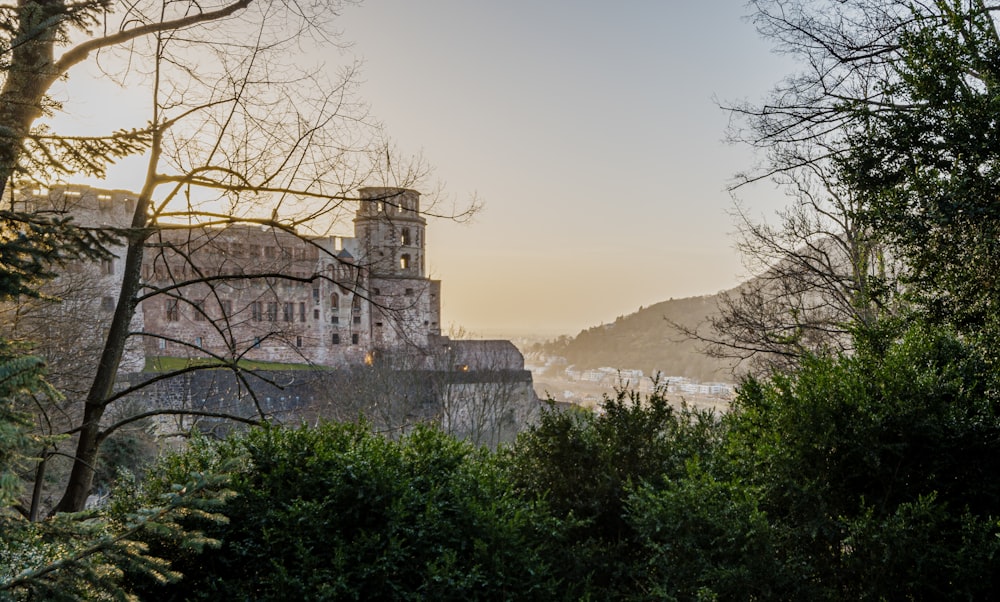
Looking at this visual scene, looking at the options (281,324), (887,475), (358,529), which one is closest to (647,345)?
(281,324)

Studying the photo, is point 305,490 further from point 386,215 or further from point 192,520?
point 386,215

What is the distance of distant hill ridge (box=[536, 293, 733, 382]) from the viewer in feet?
97.1

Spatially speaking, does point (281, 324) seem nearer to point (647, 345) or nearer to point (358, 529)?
point (647, 345)

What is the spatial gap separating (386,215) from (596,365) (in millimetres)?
38690

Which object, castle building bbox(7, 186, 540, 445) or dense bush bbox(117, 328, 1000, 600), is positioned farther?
castle building bbox(7, 186, 540, 445)

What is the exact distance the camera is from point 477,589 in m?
3.72

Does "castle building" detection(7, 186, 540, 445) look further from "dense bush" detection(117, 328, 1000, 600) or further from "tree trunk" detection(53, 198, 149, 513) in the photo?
"dense bush" detection(117, 328, 1000, 600)

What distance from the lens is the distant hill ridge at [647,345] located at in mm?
29609

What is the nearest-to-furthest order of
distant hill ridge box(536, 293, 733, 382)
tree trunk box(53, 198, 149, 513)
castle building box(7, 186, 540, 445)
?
tree trunk box(53, 198, 149, 513) < castle building box(7, 186, 540, 445) < distant hill ridge box(536, 293, 733, 382)

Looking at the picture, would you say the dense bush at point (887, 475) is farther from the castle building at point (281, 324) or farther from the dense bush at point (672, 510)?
the castle building at point (281, 324)

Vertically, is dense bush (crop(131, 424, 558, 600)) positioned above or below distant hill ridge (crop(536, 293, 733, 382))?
below

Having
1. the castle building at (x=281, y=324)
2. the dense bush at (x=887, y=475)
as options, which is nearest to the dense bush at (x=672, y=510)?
the dense bush at (x=887, y=475)

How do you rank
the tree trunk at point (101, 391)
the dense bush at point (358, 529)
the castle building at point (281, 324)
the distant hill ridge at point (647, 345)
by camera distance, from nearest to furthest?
the dense bush at point (358, 529) → the tree trunk at point (101, 391) → the castle building at point (281, 324) → the distant hill ridge at point (647, 345)

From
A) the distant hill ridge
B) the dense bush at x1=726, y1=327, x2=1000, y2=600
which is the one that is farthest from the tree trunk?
the distant hill ridge
